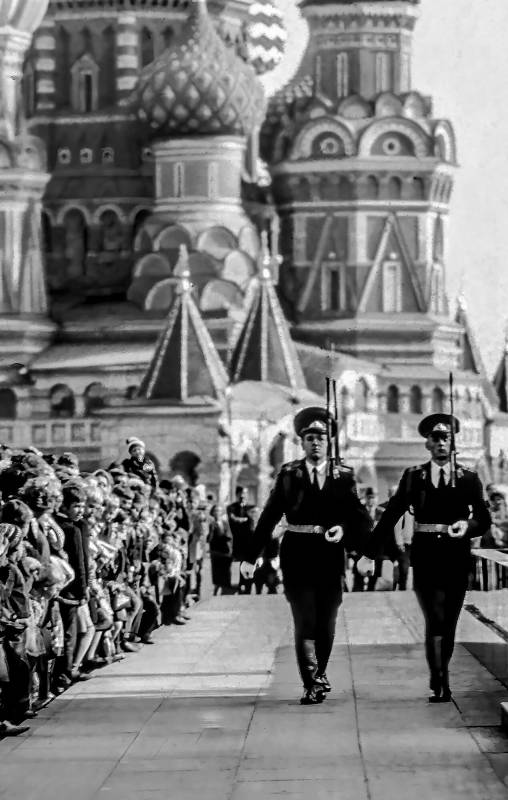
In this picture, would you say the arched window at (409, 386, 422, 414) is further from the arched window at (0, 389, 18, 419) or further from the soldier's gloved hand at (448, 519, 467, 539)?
the soldier's gloved hand at (448, 519, 467, 539)

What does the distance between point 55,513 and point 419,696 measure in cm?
238

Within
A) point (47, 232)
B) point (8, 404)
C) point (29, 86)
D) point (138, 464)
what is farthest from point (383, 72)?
point (138, 464)

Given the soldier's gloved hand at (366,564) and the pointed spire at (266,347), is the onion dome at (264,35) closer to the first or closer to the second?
the pointed spire at (266,347)

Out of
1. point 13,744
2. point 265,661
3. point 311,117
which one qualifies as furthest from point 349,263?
point 13,744

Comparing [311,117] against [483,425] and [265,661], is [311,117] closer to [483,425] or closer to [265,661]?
[483,425]

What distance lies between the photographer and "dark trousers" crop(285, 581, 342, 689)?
51.9ft

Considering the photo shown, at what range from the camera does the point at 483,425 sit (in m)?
67.2

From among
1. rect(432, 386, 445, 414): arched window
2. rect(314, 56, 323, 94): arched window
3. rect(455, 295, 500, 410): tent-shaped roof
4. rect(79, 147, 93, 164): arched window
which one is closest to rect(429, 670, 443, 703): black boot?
rect(432, 386, 445, 414): arched window

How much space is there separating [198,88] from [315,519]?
47.7 metres

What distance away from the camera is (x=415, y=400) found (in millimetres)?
64750

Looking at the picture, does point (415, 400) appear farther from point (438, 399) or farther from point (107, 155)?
point (107, 155)

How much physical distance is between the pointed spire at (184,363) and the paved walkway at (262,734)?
125ft

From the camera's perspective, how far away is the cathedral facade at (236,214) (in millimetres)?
62531

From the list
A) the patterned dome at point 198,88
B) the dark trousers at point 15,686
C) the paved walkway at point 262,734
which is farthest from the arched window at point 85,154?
the dark trousers at point 15,686
